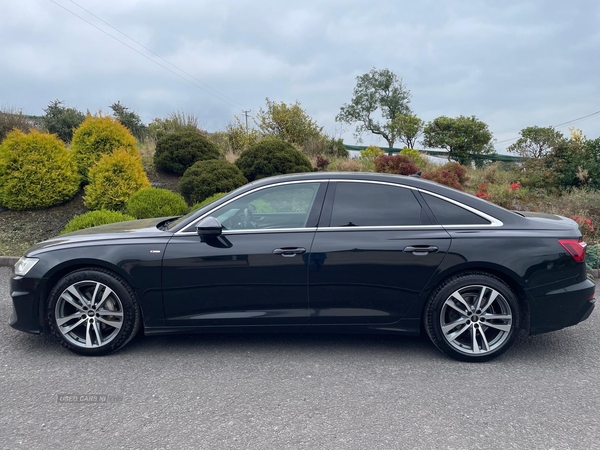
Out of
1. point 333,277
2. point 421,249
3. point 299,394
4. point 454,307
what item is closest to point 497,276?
point 454,307

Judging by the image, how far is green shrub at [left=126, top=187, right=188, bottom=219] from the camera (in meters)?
8.27

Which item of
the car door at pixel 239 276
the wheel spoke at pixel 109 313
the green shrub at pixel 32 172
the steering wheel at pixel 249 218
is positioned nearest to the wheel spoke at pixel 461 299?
the car door at pixel 239 276

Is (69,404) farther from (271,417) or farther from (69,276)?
(271,417)

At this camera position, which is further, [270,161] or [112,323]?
[270,161]

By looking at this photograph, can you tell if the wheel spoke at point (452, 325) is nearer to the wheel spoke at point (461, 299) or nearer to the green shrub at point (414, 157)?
the wheel spoke at point (461, 299)

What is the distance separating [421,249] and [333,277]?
2.46 feet

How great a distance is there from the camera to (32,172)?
9500mm

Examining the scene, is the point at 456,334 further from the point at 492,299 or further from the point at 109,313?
the point at 109,313

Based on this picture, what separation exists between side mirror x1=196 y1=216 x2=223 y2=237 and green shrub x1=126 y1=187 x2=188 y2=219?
4845 millimetres

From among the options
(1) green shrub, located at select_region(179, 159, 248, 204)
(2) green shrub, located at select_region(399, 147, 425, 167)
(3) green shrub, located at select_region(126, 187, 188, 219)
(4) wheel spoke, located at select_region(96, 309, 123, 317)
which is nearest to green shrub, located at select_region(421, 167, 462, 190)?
(2) green shrub, located at select_region(399, 147, 425, 167)

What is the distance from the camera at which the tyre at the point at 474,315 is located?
12.3 ft

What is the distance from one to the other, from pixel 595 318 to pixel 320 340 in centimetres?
303

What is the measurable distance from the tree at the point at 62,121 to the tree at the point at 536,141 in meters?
15.0

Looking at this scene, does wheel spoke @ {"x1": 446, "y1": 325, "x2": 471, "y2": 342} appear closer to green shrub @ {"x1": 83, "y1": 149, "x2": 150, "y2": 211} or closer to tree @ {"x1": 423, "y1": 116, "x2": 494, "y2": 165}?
green shrub @ {"x1": 83, "y1": 149, "x2": 150, "y2": 211}
